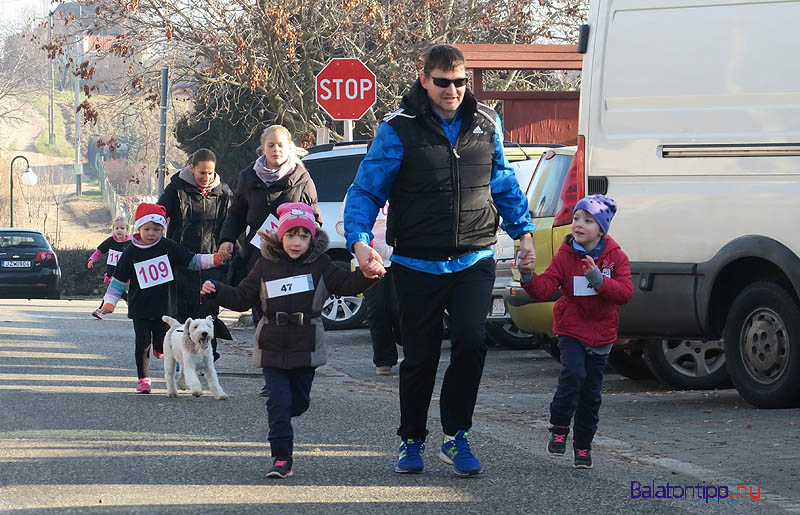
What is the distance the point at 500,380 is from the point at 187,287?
2.76 meters

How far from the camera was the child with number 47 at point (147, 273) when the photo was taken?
30.5ft

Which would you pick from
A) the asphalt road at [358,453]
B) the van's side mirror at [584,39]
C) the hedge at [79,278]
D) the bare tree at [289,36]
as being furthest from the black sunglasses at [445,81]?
the hedge at [79,278]

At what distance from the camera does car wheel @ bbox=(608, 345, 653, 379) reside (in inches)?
398

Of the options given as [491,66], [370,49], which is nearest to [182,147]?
[370,49]

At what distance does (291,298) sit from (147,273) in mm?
3204

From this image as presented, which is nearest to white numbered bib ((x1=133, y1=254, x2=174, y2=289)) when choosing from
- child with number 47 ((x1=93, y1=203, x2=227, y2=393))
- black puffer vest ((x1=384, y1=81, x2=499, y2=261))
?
child with number 47 ((x1=93, y1=203, x2=227, y2=393))

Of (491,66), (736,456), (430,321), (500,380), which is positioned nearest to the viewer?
(430,321)

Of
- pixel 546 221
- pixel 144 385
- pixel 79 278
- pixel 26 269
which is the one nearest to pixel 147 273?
pixel 144 385

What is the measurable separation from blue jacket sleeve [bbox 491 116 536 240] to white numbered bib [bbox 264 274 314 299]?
102cm

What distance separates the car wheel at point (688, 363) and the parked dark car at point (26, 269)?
19928mm

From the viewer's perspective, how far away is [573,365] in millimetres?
6297

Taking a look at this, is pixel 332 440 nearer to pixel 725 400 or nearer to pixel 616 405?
pixel 616 405

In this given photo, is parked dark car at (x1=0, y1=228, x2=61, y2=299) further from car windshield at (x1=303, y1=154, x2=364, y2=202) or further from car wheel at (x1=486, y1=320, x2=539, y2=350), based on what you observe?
car wheel at (x1=486, y1=320, x2=539, y2=350)

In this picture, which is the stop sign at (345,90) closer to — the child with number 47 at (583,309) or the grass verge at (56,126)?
the child with number 47 at (583,309)
